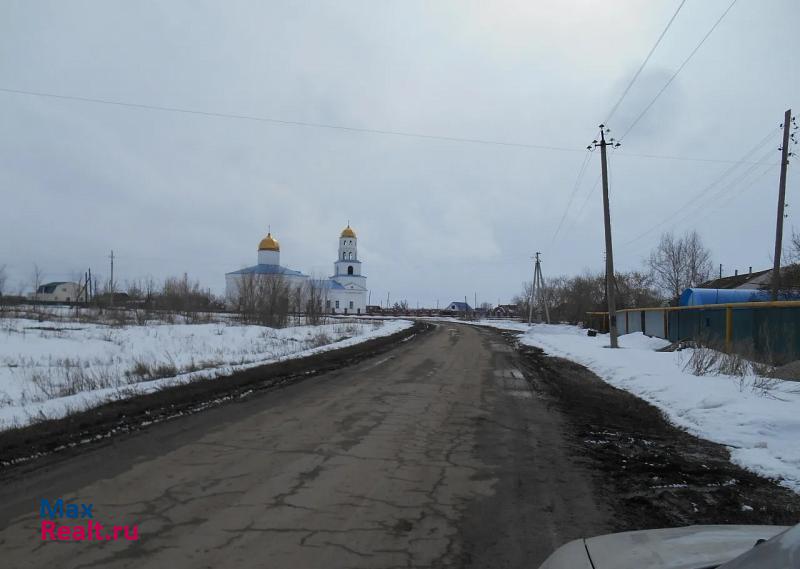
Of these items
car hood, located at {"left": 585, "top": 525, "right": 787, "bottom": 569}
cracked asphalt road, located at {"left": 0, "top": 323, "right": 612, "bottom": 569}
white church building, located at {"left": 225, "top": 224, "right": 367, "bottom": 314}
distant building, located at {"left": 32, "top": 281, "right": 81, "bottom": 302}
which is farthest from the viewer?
distant building, located at {"left": 32, "top": 281, "right": 81, "bottom": 302}

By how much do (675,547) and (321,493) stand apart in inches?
137

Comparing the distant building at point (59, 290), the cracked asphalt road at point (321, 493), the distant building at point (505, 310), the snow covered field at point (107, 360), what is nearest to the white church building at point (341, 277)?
the distant building at point (505, 310)

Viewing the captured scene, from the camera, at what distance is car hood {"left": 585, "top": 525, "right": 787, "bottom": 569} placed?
82.3 inches

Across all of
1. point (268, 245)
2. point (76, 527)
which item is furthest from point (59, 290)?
point (76, 527)

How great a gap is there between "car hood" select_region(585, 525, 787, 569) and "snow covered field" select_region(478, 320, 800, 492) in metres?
4.00

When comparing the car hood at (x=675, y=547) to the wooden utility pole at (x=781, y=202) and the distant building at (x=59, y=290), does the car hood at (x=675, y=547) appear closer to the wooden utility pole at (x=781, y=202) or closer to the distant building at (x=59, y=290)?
the wooden utility pole at (x=781, y=202)

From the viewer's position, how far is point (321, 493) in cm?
504

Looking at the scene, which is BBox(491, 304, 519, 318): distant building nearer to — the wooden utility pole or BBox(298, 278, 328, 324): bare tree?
BBox(298, 278, 328, 324): bare tree

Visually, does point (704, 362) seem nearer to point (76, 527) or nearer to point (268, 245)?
point (76, 527)

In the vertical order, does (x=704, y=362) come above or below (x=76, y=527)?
above

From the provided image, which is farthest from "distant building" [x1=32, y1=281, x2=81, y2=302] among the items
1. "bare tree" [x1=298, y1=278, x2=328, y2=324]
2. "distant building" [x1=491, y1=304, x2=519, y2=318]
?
"distant building" [x1=491, y1=304, x2=519, y2=318]

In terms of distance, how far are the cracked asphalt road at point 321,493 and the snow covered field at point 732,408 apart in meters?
2.21

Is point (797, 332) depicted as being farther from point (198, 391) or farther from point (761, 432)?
point (198, 391)

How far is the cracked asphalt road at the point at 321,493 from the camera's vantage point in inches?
149
